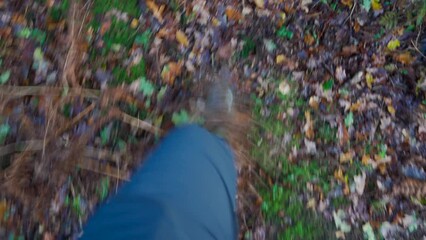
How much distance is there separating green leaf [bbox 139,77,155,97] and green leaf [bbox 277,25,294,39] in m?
0.94

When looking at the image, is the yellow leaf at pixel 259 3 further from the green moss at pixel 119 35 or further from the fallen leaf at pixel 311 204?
the fallen leaf at pixel 311 204

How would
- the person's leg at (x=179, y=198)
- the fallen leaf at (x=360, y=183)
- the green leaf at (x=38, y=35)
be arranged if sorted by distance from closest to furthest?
1. the person's leg at (x=179, y=198)
2. the green leaf at (x=38, y=35)
3. the fallen leaf at (x=360, y=183)

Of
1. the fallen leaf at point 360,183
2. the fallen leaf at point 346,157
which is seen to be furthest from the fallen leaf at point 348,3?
the fallen leaf at point 360,183

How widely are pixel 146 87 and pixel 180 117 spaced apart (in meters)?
0.27

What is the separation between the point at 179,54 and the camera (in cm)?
287

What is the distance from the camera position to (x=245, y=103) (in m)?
2.87

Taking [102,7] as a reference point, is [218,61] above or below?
below

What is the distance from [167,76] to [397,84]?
1487 millimetres

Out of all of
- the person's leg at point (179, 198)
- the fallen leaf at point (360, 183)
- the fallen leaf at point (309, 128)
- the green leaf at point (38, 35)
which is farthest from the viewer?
the fallen leaf at point (309, 128)

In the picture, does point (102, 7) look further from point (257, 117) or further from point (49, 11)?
point (257, 117)

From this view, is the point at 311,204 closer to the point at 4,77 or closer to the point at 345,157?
the point at 345,157

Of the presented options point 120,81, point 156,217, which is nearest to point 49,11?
point 120,81

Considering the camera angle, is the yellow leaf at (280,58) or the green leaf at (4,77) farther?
the yellow leaf at (280,58)

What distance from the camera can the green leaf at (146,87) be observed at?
2714 mm
